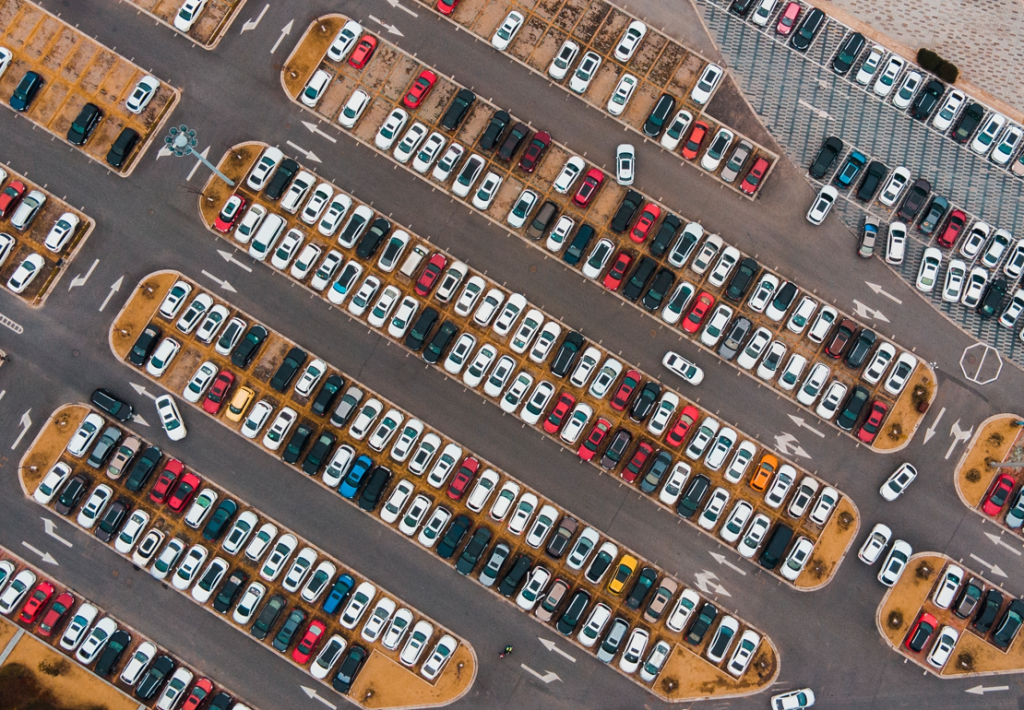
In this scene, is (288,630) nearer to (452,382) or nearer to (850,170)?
(452,382)

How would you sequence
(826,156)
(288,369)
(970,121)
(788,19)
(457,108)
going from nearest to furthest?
(288,369) → (457,108) → (826,156) → (970,121) → (788,19)

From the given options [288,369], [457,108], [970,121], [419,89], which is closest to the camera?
[288,369]

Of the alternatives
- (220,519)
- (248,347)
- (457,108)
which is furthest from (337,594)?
(457,108)

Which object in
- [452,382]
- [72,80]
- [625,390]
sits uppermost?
[625,390]

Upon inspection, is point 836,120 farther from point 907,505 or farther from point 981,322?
point 907,505

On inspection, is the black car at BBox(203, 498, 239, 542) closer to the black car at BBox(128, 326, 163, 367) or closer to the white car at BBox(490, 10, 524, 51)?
the black car at BBox(128, 326, 163, 367)

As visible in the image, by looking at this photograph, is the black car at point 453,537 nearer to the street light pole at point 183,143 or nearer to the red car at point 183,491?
the red car at point 183,491
